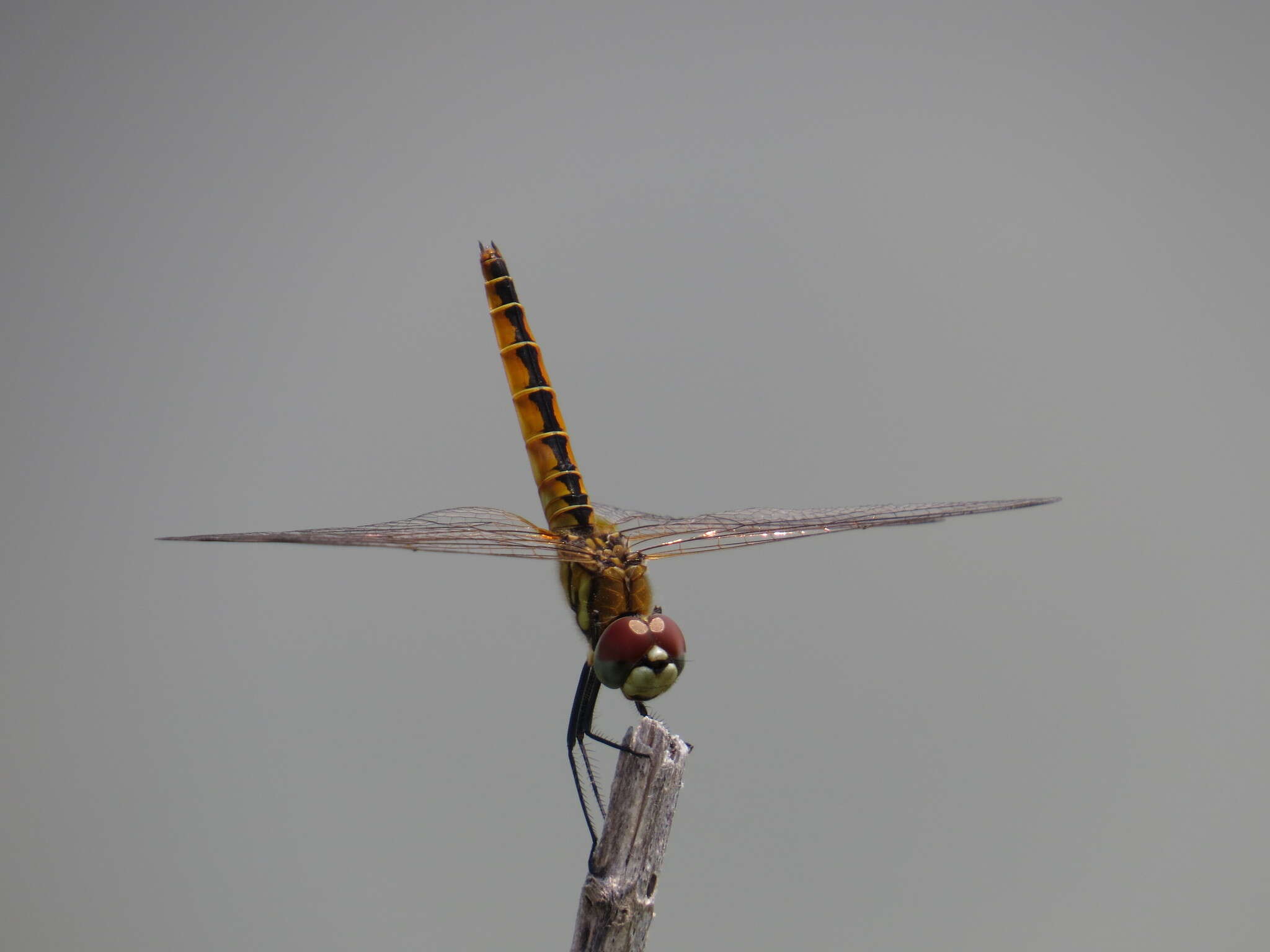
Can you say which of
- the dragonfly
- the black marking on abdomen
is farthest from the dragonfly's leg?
the black marking on abdomen

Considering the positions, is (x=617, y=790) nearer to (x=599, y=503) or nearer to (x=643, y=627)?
(x=643, y=627)

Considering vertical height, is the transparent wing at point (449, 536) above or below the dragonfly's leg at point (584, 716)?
above

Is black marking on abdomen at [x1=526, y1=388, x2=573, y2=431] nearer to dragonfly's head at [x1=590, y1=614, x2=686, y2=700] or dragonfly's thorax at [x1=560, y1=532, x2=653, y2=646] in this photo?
dragonfly's thorax at [x1=560, y1=532, x2=653, y2=646]

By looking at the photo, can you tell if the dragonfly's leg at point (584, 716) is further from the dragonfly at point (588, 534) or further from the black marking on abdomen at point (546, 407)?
the black marking on abdomen at point (546, 407)

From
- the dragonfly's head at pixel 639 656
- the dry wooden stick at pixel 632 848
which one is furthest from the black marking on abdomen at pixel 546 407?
the dry wooden stick at pixel 632 848

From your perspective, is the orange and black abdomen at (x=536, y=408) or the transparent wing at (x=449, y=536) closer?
the transparent wing at (x=449, y=536)

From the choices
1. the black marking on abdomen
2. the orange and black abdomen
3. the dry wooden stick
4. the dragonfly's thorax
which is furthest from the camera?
the black marking on abdomen

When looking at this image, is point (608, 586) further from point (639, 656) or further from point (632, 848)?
point (632, 848)
